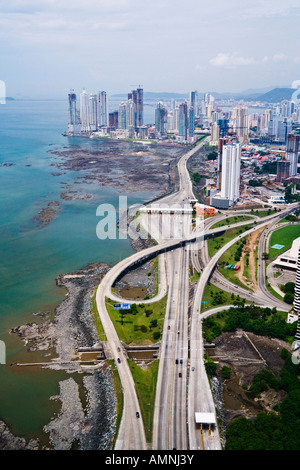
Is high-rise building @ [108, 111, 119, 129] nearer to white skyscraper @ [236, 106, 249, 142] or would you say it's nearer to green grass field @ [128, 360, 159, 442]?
white skyscraper @ [236, 106, 249, 142]

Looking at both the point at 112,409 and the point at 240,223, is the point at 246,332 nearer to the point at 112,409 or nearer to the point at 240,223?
the point at 112,409

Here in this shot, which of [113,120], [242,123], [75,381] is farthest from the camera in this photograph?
[113,120]

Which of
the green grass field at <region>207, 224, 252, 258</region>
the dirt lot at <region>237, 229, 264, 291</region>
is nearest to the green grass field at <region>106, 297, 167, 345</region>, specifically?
the dirt lot at <region>237, 229, 264, 291</region>

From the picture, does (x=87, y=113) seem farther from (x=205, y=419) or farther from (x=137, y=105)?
(x=205, y=419)

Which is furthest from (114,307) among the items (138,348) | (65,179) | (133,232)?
(65,179)

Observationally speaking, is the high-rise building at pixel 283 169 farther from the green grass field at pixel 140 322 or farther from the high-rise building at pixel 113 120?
the high-rise building at pixel 113 120

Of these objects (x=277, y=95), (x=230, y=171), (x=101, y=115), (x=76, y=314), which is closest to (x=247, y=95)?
(x=277, y=95)
